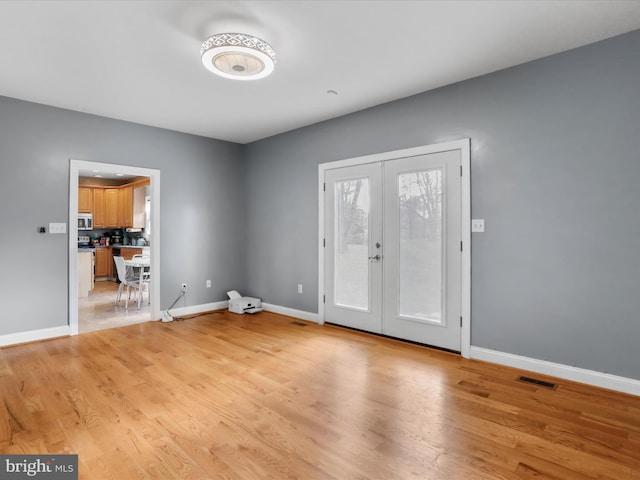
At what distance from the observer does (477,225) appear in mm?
3391

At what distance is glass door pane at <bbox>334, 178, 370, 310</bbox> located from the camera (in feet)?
14.1

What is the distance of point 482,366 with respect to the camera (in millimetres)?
3211

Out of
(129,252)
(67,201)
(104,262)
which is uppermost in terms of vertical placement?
(67,201)

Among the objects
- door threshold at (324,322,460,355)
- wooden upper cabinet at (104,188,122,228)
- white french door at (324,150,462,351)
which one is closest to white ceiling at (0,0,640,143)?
white french door at (324,150,462,351)

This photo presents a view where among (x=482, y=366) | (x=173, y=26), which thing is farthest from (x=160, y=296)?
(x=482, y=366)

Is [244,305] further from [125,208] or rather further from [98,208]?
[98,208]

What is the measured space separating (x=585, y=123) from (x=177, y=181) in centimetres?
501

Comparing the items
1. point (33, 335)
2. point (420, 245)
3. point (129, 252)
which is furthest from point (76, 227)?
point (129, 252)

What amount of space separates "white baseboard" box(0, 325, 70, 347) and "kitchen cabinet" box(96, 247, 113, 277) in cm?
541

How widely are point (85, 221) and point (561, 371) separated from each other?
9740 mm

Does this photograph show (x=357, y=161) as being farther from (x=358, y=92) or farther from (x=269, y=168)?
(x=269, y=168)

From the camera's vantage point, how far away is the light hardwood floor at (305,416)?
1850 mm

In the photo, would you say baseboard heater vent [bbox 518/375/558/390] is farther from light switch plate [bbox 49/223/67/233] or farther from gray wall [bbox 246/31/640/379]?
light switch plate [bbox 49/223/67/233]

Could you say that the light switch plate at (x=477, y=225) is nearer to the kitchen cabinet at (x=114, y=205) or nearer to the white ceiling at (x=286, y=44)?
the white ceiling at (x=286, y=44)
